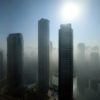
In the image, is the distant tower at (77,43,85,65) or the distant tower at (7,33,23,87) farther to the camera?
the distant tower at (7,33,23,87)

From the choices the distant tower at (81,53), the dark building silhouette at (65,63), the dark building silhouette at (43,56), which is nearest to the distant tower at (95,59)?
the distant tower at (81,53)

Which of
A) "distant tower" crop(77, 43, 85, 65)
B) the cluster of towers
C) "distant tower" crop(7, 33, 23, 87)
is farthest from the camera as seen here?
"distant tower" crop(7, 33, 23, 87)

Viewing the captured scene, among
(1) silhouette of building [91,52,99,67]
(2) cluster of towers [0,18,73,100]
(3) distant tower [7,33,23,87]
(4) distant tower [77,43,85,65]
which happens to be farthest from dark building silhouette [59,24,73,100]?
(3) distant tower [7,33,23,87]

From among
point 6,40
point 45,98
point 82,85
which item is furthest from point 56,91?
point 6,40

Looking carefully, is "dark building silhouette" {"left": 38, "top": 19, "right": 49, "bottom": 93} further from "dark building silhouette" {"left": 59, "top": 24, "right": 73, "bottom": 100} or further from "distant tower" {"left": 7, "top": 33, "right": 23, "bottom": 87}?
"distant tower" {"left": 7, "top": 33, "right": 23, "bottom": 87}

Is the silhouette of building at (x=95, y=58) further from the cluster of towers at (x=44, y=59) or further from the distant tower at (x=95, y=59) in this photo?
the cluster of towers at (x=44, y=59)

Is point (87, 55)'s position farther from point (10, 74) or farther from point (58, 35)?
point (10, 74)
